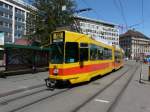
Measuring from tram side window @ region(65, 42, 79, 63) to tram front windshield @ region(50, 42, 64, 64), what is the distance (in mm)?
254

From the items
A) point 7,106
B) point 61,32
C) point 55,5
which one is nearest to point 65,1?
point 55,5

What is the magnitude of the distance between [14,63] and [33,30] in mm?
16796

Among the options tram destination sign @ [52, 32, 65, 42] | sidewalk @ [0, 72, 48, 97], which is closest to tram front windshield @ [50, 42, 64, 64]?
tram destination sign @ [52, 32, 65, 42]

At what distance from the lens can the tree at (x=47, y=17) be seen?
3541 centimetres

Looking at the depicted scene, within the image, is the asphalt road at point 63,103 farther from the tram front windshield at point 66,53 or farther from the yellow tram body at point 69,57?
the tram front windshield at point 66,53

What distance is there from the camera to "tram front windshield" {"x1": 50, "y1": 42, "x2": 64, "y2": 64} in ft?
47.1

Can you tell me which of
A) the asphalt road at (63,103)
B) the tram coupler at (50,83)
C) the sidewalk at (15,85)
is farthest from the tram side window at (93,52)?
the asphalt road at (63,103)

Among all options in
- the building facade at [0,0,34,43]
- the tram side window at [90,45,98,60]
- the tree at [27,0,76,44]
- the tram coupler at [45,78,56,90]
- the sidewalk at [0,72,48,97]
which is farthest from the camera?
the building facade at [0,0,34,43]

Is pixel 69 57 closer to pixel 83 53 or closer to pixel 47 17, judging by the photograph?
pixel 83 53

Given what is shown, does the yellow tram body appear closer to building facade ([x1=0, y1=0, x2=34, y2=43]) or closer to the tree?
the tree

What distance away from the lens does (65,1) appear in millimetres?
36844

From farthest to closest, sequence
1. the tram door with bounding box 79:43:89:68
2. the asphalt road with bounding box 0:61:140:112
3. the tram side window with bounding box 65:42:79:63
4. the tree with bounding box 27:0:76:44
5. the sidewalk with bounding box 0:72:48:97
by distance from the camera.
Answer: the tree with bounding box 27:0:76:44
the tram door with bounding box 79:43:89:68
the tram side window with bounding box 65:42:79:63
the sidewalk with bounding box 0:72:48:97
the asphalt road with bounding box 0:61:140:112

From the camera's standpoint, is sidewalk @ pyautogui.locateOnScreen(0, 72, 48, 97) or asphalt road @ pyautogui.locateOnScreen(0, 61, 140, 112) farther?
sidewalk @ pyautogui.locateOnScreen(0, 72, 48, 97)

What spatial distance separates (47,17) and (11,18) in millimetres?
43718
